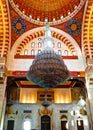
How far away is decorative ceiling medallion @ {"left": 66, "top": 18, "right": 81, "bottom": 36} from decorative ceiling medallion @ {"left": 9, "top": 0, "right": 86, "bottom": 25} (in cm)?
32

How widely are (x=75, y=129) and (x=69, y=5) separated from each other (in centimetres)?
770

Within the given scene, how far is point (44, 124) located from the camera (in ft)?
39.7

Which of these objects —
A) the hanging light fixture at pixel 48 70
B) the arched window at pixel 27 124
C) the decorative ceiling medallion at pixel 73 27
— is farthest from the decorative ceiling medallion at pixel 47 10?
the arched window at pixel 27 124

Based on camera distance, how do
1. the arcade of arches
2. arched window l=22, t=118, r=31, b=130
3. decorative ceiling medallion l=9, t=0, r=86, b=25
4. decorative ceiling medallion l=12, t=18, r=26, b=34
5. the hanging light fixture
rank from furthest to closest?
arched window l=22, t=118, r=31, b=130, decorative ceiling medallion l=9, t=0, r=86, b=25, decorative ceiling medallion l=12, t=18, r=26, b=34, the arcade of arches, the hanging light fixture

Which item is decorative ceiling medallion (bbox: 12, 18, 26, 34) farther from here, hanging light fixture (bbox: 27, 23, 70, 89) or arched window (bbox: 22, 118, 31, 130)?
arched window (bbox: 22, 118, 31, 130)

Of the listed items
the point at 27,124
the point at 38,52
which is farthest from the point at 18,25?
the point at 27,124

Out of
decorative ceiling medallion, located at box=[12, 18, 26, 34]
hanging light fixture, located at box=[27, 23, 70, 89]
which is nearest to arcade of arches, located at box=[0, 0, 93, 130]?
decorative ceiling medallion, located at box=[12, 18, 26, 34]

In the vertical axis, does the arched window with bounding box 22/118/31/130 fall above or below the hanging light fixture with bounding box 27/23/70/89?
below

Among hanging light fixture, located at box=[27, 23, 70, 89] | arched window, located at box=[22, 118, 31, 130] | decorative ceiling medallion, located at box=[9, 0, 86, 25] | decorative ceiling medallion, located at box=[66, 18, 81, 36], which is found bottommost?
arched window, located at box=[22, 118, 31, 130]

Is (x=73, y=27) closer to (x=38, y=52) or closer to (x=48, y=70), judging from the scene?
(x=38, y=52)

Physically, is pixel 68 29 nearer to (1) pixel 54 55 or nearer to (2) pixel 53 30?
(2) pixel 53 30

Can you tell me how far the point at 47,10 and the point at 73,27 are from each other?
86.7 inches

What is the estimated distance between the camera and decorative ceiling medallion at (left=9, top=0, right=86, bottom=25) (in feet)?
37.7

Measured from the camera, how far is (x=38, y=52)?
11.4 meters
